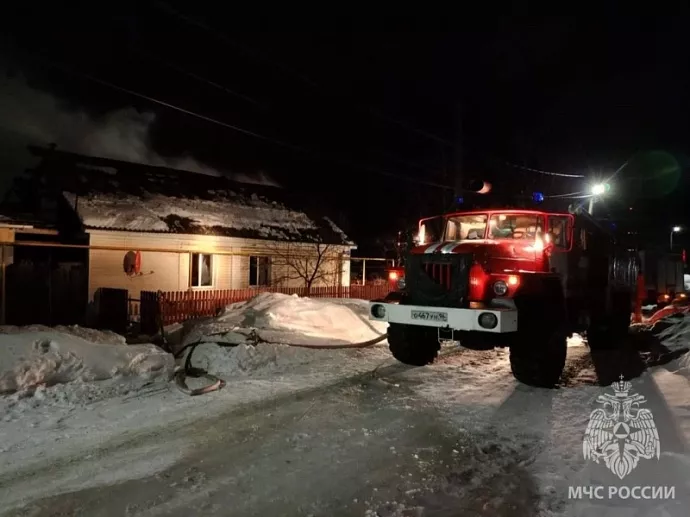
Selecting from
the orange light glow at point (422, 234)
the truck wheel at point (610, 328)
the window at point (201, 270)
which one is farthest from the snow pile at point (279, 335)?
the window at point (201, 270)

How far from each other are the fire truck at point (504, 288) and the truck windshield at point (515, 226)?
0.02 metres

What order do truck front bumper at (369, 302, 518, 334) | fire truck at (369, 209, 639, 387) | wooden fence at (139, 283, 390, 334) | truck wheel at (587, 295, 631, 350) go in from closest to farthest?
1. truck front bumper at (369, 302, 518, 334)
2. fire truck at (369, 209, 639, 387)
3. truck wheel at (587, 295, 631, 350)
4. wooden fence at (139, 283, 390, 334)

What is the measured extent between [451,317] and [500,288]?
0.78m

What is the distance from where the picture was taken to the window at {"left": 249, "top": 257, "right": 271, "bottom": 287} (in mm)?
21655

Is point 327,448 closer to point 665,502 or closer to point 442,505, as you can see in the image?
point 442,505

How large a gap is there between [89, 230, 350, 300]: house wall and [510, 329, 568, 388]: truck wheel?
44.4 ft

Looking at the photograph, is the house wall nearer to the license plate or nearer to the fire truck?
the fire truck

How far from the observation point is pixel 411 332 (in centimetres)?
882

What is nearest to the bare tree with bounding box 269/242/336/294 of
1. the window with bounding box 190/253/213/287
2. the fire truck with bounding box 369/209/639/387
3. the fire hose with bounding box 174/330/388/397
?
the window with bounding box 190/253/213/287

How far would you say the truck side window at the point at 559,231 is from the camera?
8344 mm

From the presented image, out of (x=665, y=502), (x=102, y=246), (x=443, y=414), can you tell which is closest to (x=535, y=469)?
(x=665, y=502)

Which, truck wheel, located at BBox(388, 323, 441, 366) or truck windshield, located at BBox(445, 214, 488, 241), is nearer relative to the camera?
truck wheel, located at BBox(388, 323, 441, 366)

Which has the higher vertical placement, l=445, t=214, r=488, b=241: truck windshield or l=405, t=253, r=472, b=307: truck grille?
l=445, t=214, r=488, b=241: truck windshield

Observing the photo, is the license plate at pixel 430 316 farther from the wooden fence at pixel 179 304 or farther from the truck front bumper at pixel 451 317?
the wooden fence at pixel 179 304
